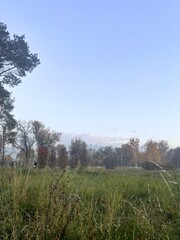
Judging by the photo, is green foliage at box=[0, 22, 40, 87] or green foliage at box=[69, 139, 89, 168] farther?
green foliage at box=[0, 22, 40, 87]

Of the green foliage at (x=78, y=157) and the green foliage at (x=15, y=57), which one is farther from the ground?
the green foliage at (x=15, y=57)

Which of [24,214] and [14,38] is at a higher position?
[14,38]

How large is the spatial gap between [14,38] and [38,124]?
31.8m

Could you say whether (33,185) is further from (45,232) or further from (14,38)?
(14,38)

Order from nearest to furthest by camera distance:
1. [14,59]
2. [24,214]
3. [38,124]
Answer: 1. [24,214]
2. [14,59]
3. [38,124]

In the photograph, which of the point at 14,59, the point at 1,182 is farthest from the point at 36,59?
the point at 1,182

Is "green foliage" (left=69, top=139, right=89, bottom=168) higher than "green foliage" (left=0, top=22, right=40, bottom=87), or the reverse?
"green foliage" (left=0, top=22, right=40, bottom=87)

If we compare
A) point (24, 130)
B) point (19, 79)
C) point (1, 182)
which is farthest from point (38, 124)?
point (1, 182)

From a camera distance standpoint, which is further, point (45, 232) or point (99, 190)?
point (99, 190)

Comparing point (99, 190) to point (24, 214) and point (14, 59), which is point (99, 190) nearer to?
point (24, 214)

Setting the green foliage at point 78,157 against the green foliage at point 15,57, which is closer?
the green foliage at point 78,157

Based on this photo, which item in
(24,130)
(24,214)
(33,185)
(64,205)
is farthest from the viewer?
(24,130)

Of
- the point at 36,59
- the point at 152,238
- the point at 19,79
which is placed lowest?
the point at 152,238

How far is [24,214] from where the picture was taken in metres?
3.17
